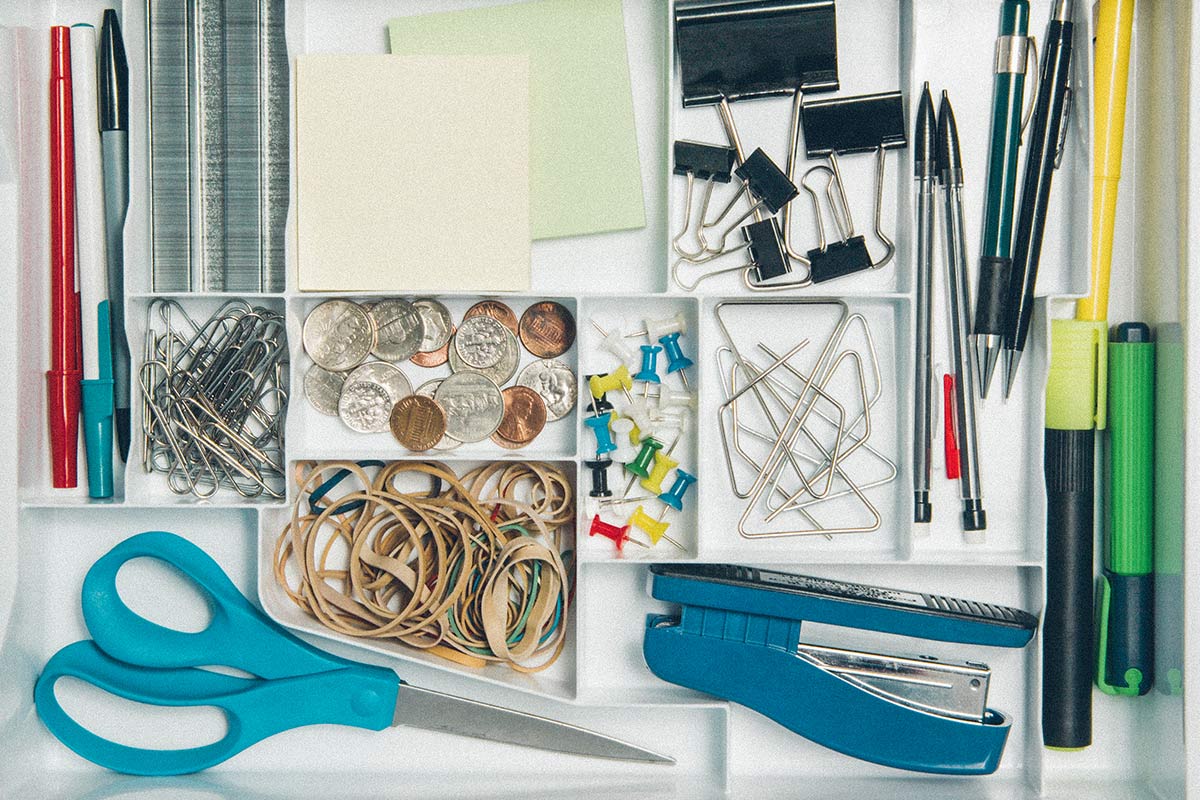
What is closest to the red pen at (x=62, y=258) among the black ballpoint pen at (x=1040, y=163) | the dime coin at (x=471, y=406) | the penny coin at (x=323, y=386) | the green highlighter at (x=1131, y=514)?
the penny coin at (x=323, y=386)

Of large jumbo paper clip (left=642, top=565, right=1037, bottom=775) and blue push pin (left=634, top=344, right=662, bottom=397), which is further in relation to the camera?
blue push pin (left=634, top=344, right=662, bottom=397)

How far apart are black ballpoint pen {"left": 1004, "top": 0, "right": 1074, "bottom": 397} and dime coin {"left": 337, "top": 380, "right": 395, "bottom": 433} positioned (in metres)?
1.28

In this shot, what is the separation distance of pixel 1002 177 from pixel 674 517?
964 mm

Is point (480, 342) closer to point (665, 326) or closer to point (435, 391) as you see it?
point (435, 391)

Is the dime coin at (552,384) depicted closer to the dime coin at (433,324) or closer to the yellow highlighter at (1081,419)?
the dime coin at (433,324)

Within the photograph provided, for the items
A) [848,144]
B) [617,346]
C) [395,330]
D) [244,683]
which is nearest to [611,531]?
[617,346]

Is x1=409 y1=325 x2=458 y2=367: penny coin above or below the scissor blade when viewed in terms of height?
above

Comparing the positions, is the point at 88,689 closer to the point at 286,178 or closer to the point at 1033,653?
the point at 286,178

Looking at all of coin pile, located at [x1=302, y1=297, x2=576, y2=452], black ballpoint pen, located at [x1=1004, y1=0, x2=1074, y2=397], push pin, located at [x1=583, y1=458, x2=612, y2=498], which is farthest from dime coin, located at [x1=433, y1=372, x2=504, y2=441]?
black ballpoint pen, located at [x1=1004, y1=0, x2=1074, y2=397]

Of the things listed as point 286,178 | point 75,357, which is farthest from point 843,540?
point 75,357

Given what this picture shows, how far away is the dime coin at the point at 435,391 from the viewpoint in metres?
1.97

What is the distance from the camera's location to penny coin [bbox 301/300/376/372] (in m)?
1.97

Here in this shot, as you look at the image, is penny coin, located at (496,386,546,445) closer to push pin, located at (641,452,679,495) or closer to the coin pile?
the coin pile

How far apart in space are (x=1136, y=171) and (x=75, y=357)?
220cm
